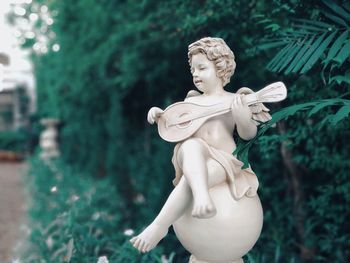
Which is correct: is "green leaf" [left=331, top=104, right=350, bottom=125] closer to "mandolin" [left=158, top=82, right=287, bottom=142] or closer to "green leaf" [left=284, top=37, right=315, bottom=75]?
"mandolin" [left=158, top=82, right=287, bottom=142]

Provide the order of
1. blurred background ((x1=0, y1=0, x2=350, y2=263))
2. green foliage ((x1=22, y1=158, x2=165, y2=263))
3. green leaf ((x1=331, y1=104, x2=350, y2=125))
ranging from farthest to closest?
green foliage ((x1=22, y1=158, x2=165, y2=263))
blurred background ((x1=0, y1=0, x2=350, y2=263))
green leaf ((x1=331, y1=104, x2=350, y2=125))

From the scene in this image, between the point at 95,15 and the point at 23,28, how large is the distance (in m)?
2.01

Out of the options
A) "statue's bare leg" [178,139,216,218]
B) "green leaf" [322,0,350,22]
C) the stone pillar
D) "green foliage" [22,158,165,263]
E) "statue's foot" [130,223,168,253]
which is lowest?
the stone pillar

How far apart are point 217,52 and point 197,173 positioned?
0.45 meters

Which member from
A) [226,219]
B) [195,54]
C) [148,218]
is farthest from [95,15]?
[226,219]

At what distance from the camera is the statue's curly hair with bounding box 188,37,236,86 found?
159cm

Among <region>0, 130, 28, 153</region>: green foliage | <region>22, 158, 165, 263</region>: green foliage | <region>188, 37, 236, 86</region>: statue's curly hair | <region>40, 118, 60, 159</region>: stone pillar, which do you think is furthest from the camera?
<region>0, 130, 28, 153</region>: green foliage

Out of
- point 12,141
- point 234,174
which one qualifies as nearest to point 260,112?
point 234,174

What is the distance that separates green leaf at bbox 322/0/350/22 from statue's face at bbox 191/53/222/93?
514mm

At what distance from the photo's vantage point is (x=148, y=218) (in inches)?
157

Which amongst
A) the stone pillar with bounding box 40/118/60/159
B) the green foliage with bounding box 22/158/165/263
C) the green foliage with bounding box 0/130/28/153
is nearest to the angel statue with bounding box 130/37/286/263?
the green foliage with bounding box 22/158/165/263

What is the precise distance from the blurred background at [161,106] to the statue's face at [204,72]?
0.27 m

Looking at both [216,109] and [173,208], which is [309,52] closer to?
[216,109]

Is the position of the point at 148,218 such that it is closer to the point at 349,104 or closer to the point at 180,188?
the point at 180,188
